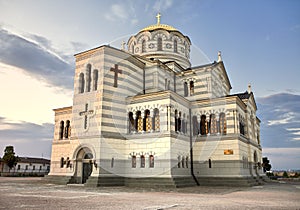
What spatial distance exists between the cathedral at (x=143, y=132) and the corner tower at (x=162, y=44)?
20.4ft

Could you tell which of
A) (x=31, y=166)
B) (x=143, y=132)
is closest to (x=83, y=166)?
(x=143, y=132)

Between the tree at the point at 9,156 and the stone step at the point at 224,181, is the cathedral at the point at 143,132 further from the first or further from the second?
the tree at the point at 9,156

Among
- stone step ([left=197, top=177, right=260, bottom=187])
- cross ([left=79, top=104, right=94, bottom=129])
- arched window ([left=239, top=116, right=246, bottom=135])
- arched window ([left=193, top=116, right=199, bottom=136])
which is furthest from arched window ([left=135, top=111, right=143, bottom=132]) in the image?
arched window ([left=239, top=116, right=246, bottom=135])

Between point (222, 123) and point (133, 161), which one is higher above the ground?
point (222, 123)

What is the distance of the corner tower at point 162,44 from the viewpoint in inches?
1485

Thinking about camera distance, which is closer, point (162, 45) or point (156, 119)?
point (156, 119)

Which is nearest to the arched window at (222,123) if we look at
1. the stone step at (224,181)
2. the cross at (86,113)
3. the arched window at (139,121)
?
the stone step at (224,181)

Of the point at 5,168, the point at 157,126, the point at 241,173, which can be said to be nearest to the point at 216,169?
the point at 241,173

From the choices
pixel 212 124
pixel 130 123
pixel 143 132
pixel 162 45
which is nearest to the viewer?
pixel 143 132

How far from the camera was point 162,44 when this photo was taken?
38.1 m

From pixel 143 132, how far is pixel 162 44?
54.3 feet

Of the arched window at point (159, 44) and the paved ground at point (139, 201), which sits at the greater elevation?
the arched window at point (159, 44)

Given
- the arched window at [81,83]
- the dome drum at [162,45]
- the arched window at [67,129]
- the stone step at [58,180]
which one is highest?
the dome drum at [162,45]

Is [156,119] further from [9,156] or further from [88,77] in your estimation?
[9,156]
